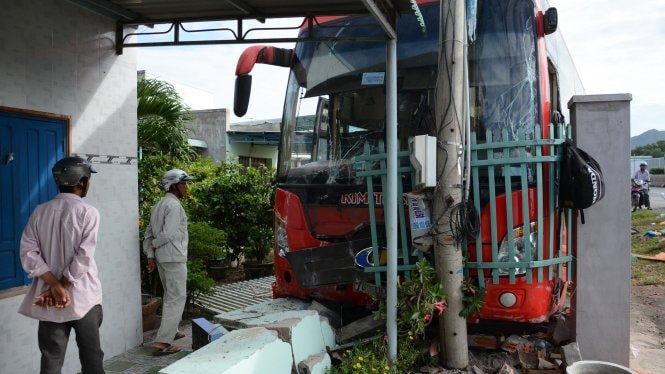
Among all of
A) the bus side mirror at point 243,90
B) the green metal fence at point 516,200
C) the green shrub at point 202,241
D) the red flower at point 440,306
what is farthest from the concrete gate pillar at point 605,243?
the green shrub at point 202,241

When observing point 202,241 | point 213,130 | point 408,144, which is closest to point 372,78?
point 408,144

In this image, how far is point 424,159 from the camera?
3625 millimetres

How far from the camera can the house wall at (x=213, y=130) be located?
18281 millimetres

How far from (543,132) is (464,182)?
2.37 ft

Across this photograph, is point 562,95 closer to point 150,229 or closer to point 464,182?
point 464,182

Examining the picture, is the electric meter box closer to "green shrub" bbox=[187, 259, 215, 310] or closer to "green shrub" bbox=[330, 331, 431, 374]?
"green shrub" bbox=[330, 331, 431, 374]

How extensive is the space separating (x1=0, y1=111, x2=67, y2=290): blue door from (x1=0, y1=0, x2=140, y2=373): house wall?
0.40 ft

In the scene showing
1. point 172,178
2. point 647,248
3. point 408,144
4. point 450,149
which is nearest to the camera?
point 450,149

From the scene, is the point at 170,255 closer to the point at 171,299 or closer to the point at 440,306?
the point at 171,299

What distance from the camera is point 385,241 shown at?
412 cm

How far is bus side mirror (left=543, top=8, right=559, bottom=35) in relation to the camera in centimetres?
388

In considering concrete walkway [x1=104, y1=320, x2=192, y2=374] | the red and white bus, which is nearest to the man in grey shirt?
concrete walkway [x1=104, y1=320, x2=192, y2=374]

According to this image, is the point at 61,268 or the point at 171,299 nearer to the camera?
the point at 61,268

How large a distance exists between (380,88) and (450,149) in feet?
2.89
